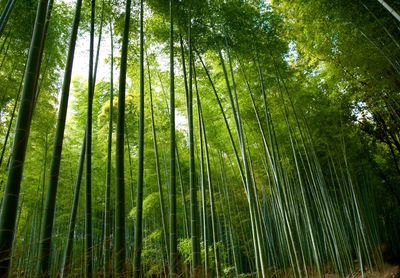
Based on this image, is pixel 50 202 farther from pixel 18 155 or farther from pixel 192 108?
pixel 192 108

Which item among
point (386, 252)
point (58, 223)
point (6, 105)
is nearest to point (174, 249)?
point (6, 105)

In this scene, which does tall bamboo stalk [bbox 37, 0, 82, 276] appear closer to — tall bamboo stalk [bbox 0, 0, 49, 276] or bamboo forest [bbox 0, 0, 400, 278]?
bamboo forest [bbox 0, 0, 400, 278]

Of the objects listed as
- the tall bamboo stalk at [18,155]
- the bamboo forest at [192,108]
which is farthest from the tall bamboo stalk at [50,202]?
the tall bamboo stalk at [18,155]

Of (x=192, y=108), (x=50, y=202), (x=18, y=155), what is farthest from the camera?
(x=192, y=108)

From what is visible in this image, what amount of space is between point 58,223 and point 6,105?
4356mm

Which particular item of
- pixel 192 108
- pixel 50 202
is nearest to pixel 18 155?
pixel 50 202

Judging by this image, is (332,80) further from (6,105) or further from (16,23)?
(6,105)

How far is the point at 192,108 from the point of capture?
15.1ft

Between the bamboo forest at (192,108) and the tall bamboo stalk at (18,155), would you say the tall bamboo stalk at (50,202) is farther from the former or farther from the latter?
the tall bamboo stalk at (18,155)

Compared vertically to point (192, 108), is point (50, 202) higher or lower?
lower

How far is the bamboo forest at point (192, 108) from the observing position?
9.75 ft

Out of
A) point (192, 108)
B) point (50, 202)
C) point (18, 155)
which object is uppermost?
point (192, 108)

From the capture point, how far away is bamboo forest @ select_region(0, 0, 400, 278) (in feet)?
9.75

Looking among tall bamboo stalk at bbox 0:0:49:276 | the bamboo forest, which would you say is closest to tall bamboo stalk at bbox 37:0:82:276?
the bamboo forest
